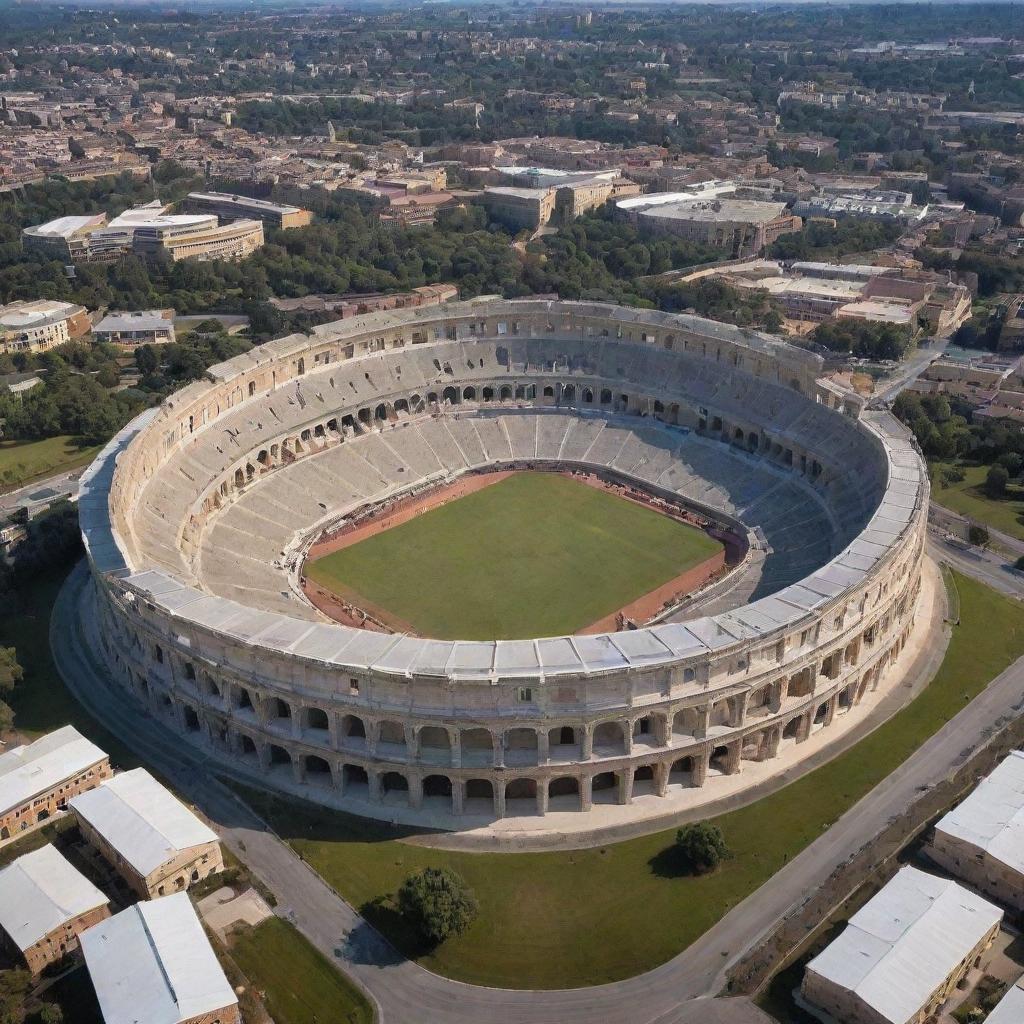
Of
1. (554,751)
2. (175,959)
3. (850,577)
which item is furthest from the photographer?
(850,577)

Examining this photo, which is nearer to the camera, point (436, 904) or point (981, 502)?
point (436, 904)

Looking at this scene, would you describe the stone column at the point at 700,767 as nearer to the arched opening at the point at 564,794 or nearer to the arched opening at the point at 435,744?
the arched opening at the point at 564,794

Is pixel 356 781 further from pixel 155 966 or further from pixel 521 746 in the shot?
pixel 155 966

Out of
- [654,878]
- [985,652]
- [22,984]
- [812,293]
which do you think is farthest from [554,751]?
[812,293]

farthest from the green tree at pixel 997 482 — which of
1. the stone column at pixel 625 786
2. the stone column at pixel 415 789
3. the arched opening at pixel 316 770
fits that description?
the arched opening at pixel 316 770

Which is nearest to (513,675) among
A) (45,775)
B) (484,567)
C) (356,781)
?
(356,781)

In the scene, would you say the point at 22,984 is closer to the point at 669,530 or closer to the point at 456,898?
the point at 456,898

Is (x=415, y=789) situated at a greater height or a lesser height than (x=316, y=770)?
greater
